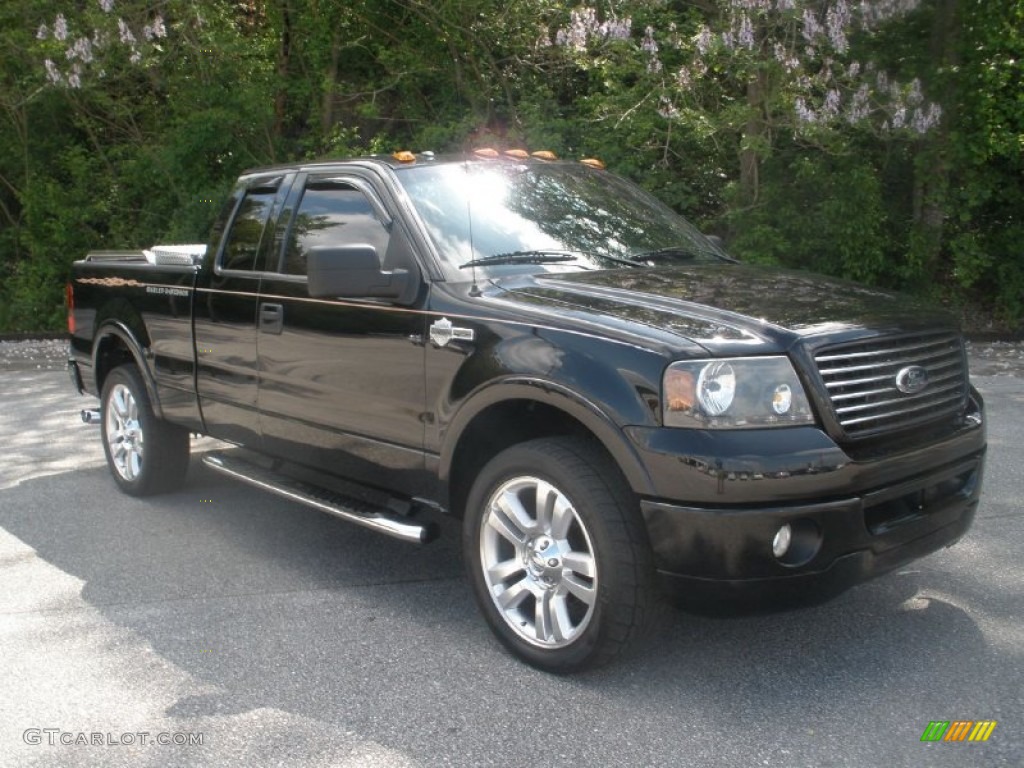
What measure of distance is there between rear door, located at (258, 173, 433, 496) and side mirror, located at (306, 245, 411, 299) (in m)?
0.22

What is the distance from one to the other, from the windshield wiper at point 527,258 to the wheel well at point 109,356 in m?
3.06

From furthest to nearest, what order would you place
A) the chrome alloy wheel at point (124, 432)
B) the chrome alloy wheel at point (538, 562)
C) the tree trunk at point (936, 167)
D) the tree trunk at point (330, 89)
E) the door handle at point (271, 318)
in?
the tree trunk at point (330, 89)
the tree trunk at point (936, 167)
the chrome alloy wheel at point (124, 432)
the door handle at point (271, 318)
the chrome alloy wheel at point (538, 562)

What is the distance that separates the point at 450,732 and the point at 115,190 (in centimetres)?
1707

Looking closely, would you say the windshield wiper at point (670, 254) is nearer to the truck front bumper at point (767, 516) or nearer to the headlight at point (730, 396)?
the headlight at point (730, 396)

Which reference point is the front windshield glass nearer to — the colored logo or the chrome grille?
the chrome grille

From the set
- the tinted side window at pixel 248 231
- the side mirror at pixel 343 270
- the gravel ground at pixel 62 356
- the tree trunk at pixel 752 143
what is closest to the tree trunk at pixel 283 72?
the gravel ground at pixel 62 356

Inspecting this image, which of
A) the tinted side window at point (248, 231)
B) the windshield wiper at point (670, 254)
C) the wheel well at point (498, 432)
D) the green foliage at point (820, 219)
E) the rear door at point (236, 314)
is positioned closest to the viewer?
the wheel well at point (498, 432)

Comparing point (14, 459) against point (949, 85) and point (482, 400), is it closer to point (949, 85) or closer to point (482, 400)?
point (482, 400)

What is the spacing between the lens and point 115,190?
18656 millimetres

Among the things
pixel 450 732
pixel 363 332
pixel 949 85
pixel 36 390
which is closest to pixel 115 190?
pixel 36 390

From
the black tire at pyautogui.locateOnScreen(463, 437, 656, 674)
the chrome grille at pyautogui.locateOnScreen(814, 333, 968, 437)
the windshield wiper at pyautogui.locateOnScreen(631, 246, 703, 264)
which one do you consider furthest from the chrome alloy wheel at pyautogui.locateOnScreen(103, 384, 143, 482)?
the chrome grille at pyautogui.locateOnScreen(814, 333, 968, 437)

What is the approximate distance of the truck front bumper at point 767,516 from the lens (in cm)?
342

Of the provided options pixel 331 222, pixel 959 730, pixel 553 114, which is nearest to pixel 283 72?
pixel 553 114

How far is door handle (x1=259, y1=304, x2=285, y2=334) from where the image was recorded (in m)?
5.11
